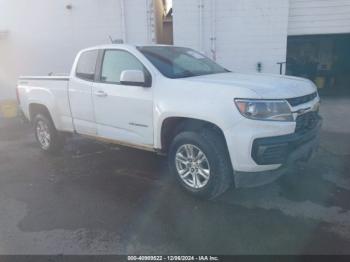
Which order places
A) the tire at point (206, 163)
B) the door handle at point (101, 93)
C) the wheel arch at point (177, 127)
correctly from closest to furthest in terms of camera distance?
the tire at point (206, 163)
the wheel arch at point (177, 127)
the door handle at point (101, 93)

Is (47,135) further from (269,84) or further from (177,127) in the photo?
(269,84)

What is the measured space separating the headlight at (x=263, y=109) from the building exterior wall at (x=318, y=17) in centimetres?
817

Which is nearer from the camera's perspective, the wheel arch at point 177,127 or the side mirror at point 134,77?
the wheel arch at point 177,127

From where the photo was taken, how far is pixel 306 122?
377cm

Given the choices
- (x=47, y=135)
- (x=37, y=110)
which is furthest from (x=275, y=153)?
(x=37, y=110)

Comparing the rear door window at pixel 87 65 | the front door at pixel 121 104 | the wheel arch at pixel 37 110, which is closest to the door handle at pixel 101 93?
the front door at pixel 121 104

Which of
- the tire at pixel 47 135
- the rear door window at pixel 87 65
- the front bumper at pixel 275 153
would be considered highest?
the rear door window at pixel 87 65

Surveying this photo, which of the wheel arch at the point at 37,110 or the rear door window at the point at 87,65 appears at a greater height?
the rear door window at the point at 87,65

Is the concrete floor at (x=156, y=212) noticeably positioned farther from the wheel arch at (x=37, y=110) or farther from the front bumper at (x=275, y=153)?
the wheel arch at (x=37, y=110)

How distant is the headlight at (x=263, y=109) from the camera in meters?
3.39

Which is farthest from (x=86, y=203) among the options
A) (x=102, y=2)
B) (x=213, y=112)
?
(x=102, y=2)

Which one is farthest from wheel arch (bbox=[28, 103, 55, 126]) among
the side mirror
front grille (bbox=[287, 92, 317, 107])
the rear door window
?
front grille (bbox=[287, 92, 317, 107])

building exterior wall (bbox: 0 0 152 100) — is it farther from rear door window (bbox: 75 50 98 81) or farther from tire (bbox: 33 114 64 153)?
rear door window (bbox: 75 50 98 81)

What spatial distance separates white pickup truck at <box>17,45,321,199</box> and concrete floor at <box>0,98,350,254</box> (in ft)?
1.35
